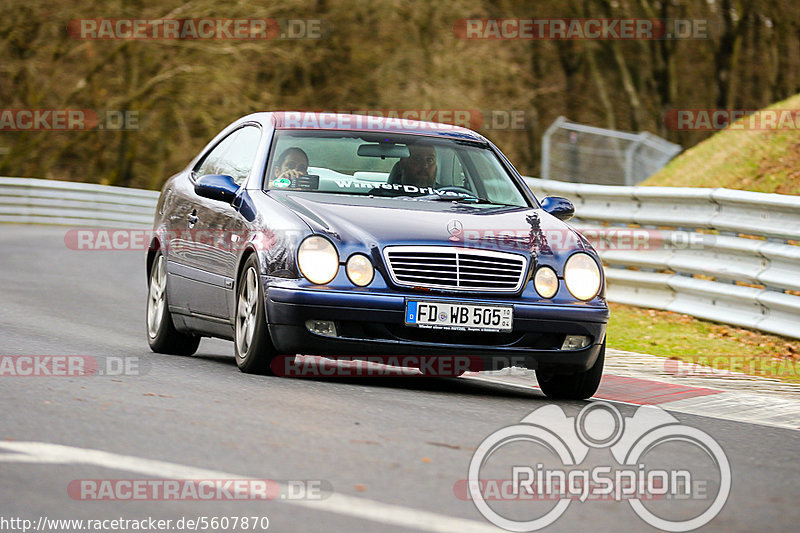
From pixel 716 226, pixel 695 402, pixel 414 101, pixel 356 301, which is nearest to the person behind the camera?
pixel 356 301

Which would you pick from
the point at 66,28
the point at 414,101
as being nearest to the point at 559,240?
the point at 414,101

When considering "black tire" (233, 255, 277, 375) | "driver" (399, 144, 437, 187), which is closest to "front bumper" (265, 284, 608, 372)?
"black tire" (233, 255, 277, 375)

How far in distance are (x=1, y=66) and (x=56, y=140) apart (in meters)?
3.69

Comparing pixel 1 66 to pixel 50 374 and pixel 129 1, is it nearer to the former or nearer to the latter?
pixel 129 1

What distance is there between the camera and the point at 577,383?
897 cm

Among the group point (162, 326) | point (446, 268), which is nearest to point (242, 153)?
point (162, 326)

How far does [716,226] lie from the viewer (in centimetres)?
1421

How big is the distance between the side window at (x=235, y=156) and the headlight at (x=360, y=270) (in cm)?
152

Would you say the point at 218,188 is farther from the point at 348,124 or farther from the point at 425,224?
the point at 425,224

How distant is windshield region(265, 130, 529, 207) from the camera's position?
30.7 feet

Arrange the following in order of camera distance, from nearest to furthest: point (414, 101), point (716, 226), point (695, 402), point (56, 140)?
point (695, 402) < point (716, 226) < point (414, 101) < point (56, 140)

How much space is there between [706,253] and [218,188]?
6.42m

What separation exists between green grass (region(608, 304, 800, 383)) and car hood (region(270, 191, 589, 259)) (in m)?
2.94

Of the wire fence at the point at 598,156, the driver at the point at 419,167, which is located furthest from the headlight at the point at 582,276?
the wire fence at the point at 598,156
